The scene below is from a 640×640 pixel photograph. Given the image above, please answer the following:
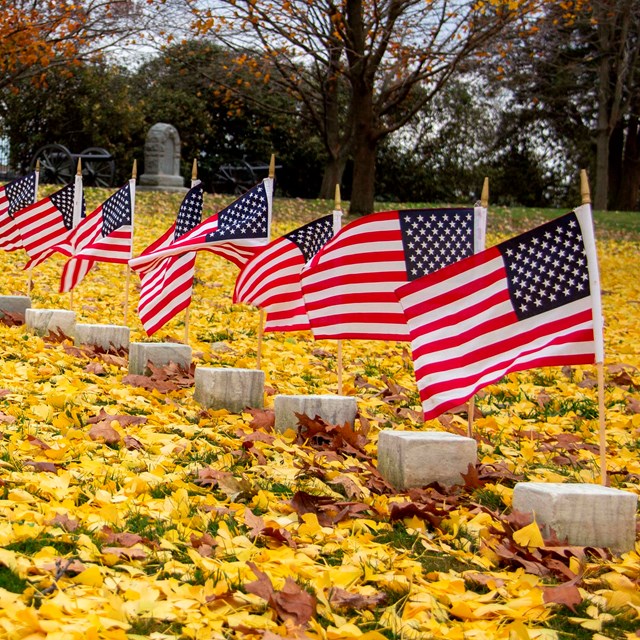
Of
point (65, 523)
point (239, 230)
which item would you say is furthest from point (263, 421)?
point (65, 523)

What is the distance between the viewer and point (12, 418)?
5785mm

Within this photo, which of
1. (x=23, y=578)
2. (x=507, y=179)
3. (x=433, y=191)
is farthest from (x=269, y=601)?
(x=507, y=179)

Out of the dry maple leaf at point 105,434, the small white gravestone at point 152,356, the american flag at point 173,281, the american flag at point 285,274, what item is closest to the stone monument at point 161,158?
the american flag at point 173,281

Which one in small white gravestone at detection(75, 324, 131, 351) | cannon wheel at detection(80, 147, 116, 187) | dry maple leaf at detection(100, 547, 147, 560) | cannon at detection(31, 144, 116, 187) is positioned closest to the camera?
dry maple leaf at detection(100, 547, 147, 560)

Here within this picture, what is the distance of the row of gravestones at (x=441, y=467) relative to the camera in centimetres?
431

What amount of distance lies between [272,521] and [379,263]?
1.91 metres

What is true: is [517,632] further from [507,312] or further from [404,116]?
[404,116]

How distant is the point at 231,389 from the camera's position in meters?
6.71

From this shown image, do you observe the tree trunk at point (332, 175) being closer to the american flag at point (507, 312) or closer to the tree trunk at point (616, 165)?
the tree trunk at point (616, 165)

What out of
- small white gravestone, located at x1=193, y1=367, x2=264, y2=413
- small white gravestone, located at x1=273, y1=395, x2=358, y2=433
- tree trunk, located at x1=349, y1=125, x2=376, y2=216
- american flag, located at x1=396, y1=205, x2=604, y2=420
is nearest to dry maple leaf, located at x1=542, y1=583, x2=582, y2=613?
american flag, located at x1=396, y1=205, x2=604, y2=420

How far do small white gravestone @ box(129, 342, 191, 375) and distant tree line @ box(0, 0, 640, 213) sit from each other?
13836 millimetres

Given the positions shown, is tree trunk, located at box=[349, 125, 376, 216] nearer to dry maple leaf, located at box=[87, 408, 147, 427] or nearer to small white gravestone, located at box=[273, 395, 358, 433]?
small white gravestone, located at box=[273, 395, 358, 433]

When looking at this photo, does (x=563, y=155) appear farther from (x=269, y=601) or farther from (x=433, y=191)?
(x=269, y=601)

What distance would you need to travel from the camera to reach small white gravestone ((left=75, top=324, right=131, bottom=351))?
→ 873 cm
